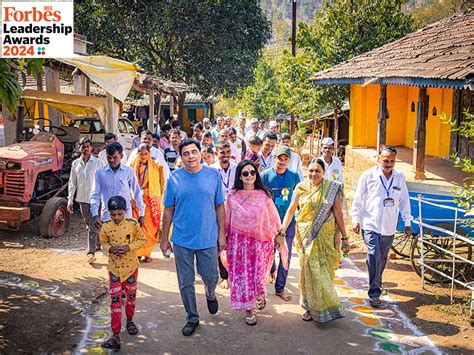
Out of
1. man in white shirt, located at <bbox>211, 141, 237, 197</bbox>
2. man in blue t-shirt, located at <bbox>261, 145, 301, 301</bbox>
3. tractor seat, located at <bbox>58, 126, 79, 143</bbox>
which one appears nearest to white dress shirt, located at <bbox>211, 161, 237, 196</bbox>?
man in white shirt, located at <bbox>211, 141, 237, 197</bbox>

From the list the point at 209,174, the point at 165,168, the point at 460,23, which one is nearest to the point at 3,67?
the point at 209,174

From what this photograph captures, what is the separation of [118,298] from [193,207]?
109 cm

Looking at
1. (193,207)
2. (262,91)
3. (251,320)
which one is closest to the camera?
(193,207)

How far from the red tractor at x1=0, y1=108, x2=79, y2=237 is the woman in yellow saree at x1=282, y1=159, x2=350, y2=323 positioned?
504 centimetres

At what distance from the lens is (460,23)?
1321cm

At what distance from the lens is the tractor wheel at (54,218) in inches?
347

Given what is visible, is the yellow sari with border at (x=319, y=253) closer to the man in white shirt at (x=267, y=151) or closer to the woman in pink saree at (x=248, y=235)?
the woman in pink saree at (x=248, y=235)

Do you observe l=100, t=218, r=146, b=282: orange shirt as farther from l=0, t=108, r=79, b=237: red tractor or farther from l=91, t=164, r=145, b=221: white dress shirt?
l=0, t=108, r=79, b=237: red tractor

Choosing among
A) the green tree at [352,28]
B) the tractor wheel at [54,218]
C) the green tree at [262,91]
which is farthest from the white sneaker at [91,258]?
the green tree at [262,91]

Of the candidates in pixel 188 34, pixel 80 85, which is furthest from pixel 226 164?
pixel 188 34

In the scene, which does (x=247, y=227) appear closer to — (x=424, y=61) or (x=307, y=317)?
(x=307, y=317)

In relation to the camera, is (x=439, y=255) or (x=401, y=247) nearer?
(x=439, y=255)

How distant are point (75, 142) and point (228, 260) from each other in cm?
638

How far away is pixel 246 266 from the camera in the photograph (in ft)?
18.0
